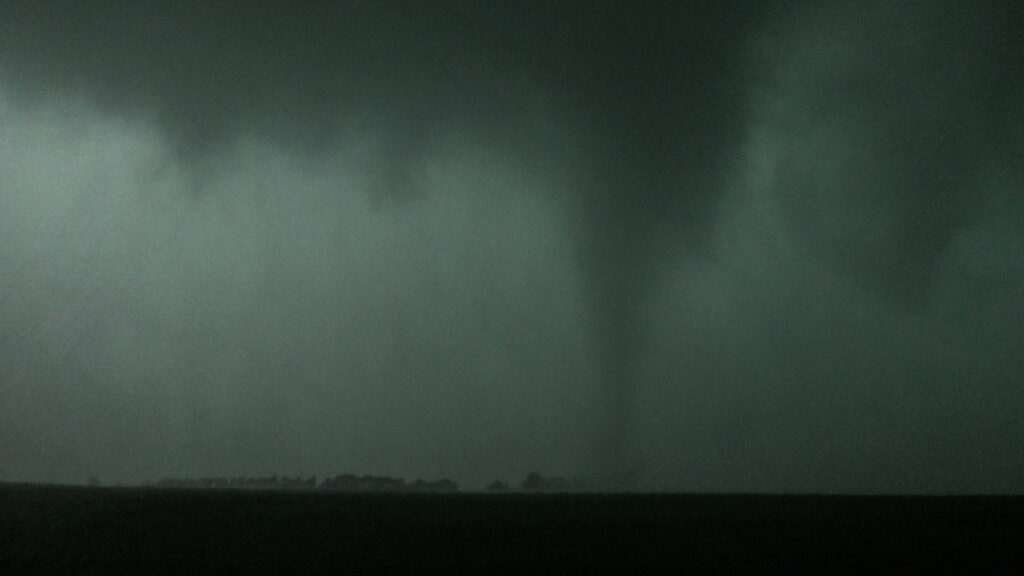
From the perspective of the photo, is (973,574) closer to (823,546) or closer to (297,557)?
(823,546)

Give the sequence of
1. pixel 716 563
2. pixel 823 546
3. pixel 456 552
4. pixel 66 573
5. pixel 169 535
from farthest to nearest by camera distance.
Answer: pixel 169 535
pixel 823 546
pixel 456 552
pixel 716 563
pixel 66 573

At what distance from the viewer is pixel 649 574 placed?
47312mm

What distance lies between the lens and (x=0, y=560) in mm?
48875

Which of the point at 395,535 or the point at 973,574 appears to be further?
the point at 395,535

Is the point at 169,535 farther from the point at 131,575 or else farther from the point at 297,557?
the point at 131,575

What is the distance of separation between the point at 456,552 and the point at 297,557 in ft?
36.7

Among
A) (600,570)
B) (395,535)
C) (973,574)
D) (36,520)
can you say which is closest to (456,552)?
(600,570)

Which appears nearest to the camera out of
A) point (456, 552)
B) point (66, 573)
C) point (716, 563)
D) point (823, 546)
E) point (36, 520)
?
point (66, 573)

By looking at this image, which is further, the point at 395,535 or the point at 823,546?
the point at 395,535

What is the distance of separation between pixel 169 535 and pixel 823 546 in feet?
176

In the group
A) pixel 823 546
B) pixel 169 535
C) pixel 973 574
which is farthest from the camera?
pixel 169 535

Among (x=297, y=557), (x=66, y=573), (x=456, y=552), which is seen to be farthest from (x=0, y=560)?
(x=456, y=552)

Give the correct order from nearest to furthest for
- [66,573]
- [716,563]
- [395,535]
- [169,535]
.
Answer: [66,573]
[716,563]
[169,535]
[395,535]

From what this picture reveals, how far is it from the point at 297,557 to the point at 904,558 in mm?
38600
